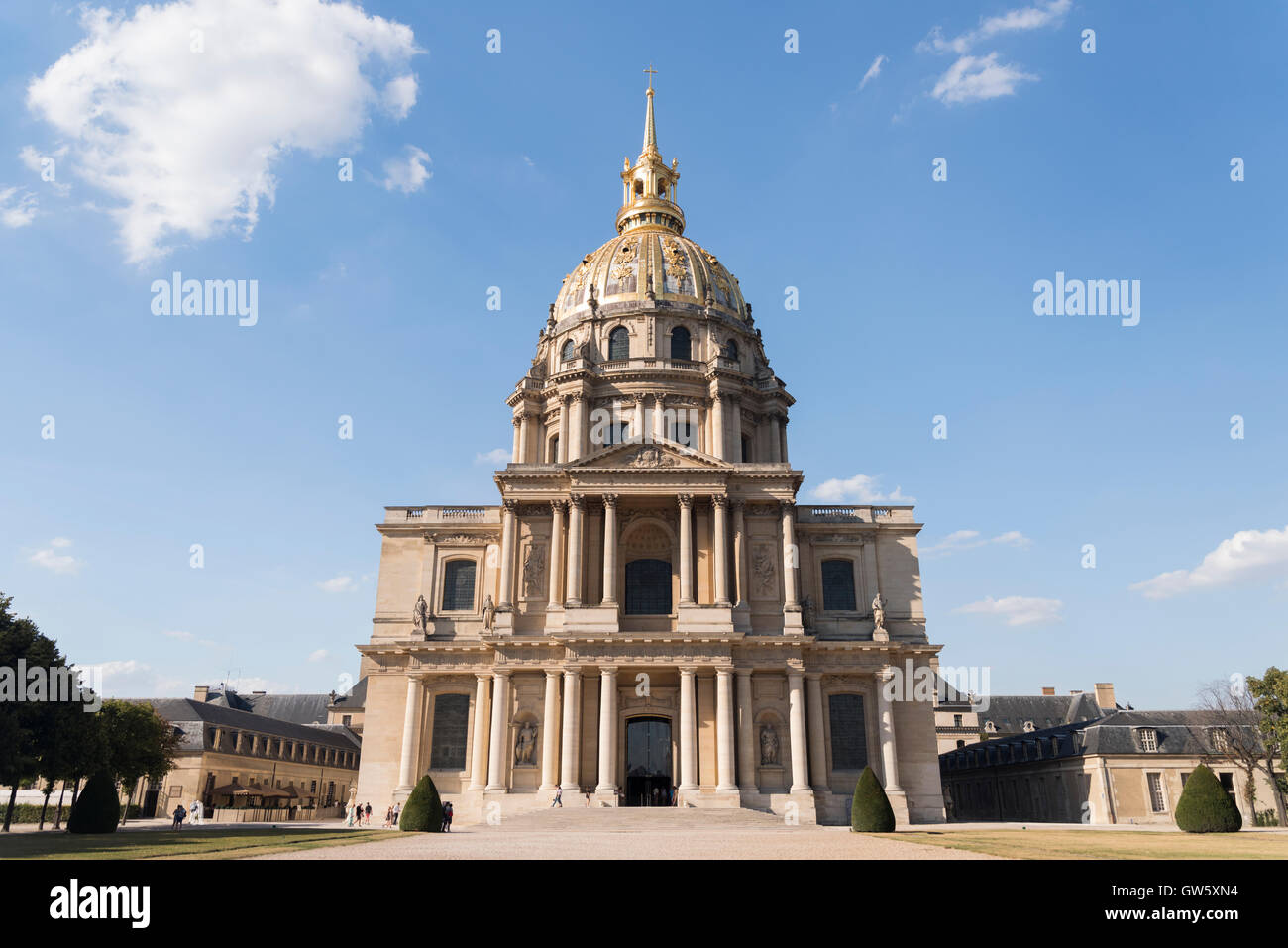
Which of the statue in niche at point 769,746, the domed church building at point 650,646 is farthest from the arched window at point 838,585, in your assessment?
the statue in niche at point 769,746

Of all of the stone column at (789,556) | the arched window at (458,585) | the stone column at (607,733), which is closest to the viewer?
the stone column at (607,733)

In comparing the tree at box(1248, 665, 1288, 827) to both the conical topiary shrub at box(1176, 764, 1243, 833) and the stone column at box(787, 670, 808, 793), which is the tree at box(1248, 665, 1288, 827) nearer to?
the conical topiary shrub at box(1176, 764, 1243, 833)

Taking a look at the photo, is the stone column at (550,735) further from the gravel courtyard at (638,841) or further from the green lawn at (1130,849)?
the green lawn at (1130,849)

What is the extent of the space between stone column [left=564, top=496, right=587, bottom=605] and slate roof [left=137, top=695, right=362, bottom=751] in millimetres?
29366

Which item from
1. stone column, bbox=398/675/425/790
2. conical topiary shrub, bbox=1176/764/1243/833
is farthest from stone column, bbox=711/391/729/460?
conical topiary shrub, bbox=1176/764/1243/833

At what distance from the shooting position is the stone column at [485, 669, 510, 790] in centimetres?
3969

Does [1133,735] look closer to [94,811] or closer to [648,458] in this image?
[648,458]

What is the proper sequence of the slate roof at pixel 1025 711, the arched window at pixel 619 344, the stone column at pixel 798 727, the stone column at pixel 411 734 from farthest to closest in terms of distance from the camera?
1. the slate roof at pixel 1025 711
2. the arched window at pixel 619 344
3. the stone column at pixel 411 734
4. the stone column at pixel 798 727

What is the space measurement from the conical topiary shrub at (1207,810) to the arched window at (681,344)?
119 ft

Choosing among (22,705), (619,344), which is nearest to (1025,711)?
(619,344)

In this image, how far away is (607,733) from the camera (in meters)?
39.0

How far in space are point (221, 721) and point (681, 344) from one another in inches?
1555

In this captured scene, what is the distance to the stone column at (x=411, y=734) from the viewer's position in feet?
137
